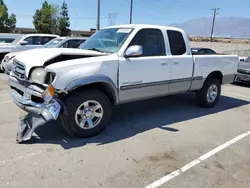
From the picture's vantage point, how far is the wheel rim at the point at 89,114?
4.27 metres

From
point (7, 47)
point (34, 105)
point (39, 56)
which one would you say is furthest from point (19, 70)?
point (7, 47)

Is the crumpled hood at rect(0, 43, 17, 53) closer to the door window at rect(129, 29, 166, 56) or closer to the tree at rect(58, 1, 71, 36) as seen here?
the door window at rect(129, 29, 166, 56)

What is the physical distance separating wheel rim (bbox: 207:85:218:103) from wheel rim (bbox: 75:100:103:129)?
3388 mm

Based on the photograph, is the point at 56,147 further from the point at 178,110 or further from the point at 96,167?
the point at 178,110

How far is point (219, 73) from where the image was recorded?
6855 mm

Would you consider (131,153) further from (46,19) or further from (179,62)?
(46,19)

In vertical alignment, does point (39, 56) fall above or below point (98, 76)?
above

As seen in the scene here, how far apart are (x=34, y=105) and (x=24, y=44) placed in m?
8.79

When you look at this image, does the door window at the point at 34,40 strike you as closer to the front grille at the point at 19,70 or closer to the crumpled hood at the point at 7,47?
the crumpled hood at the point at 7,47

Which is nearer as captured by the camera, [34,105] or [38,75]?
[34,105]

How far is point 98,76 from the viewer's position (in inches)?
167

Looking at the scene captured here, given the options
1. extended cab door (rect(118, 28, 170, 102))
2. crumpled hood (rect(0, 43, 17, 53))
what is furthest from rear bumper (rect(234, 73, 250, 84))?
crumpled hood (rect(0, 43, 17, 53))

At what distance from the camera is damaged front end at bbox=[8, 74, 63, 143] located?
388 centimetres

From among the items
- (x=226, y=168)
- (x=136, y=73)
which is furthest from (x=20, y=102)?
(x=226, y=168)
